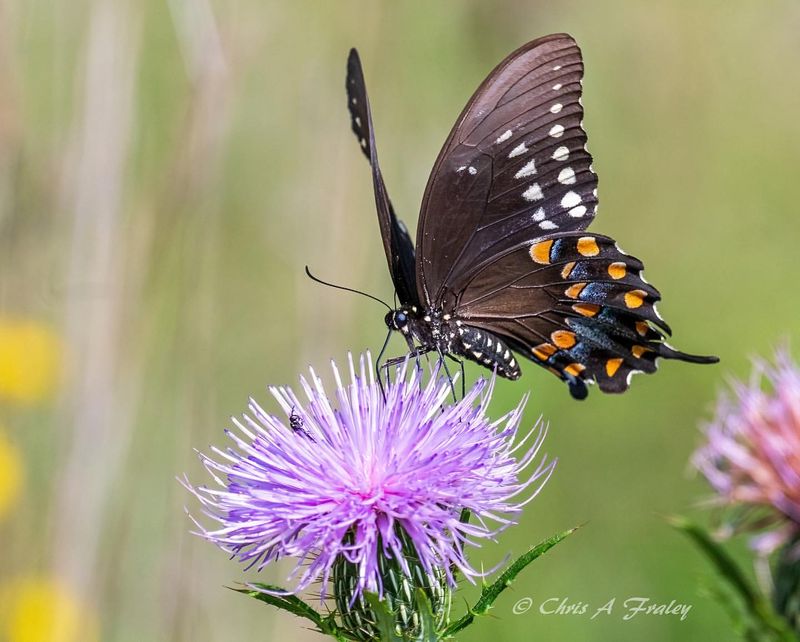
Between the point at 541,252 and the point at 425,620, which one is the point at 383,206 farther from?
the point at 425,620

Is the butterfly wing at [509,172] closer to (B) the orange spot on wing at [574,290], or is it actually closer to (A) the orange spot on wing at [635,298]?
(B) the orange spot on wing at [574,290]

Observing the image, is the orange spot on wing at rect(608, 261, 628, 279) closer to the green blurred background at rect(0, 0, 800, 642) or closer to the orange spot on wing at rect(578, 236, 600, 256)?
the orange spot on wing at rect(578, 236, 600, 256)

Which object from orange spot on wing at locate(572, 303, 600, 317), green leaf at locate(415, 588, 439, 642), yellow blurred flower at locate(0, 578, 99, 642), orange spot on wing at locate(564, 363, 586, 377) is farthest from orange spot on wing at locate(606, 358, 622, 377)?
yellow blurred flower at locate(0, 578, 99, 642)

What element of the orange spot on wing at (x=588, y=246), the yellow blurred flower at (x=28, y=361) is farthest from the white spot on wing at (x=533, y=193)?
the yellow blurred flower at (x=28, y=361)

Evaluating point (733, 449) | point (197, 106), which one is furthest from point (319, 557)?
point (197, 106)

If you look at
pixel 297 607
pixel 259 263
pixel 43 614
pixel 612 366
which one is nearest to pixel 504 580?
pixel 297 607

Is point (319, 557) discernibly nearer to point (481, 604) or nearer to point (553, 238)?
point (481, 604)

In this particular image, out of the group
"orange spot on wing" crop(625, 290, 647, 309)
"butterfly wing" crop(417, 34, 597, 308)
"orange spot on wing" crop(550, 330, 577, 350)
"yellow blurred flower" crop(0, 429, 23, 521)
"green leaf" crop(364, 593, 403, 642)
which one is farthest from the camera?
"yellow blurred flower" crop(0, 429, 23, 521)
